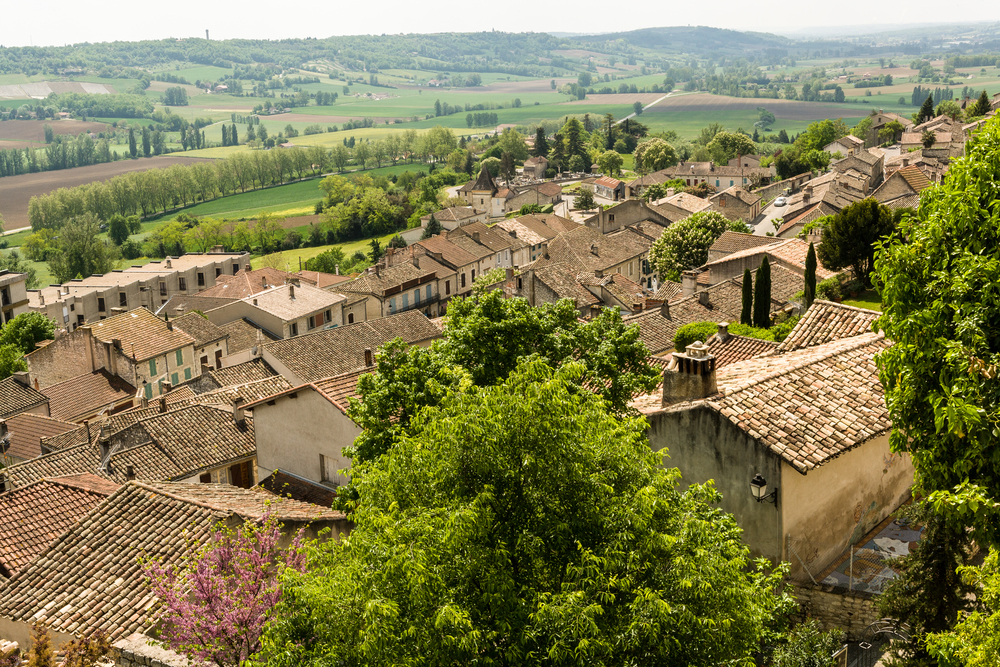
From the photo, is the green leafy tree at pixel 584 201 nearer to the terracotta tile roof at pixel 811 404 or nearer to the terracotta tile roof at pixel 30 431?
the terracotta tile roof at pixel 30 431

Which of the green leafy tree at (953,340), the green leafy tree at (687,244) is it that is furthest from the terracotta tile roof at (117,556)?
the green leafy tree at (687,244)

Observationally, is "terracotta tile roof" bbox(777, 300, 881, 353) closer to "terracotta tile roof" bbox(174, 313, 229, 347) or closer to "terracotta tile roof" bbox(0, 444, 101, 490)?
"terracotta tile roof" bbox(0, 444, 101, 490)

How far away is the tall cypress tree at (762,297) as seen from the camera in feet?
136

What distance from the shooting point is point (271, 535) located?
46.8 ft

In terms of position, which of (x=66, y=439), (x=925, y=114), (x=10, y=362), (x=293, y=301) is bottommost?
(x=10, y=362)

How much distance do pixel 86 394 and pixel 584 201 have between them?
99.5 metres

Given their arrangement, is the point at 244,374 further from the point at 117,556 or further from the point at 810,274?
the point at 117,556

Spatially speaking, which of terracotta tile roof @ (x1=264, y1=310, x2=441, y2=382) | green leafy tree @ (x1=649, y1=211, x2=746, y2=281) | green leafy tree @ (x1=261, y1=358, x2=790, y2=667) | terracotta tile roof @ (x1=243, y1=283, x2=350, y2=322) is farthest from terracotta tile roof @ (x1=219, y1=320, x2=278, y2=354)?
green leafy tree @ (x1=261, y1=358, x2=790, y2=667)

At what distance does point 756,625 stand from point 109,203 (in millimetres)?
207355

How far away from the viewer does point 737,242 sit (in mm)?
66875

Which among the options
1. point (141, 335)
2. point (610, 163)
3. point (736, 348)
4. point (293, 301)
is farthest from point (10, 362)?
point (610, 163)

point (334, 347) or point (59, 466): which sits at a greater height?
point (59, 466)

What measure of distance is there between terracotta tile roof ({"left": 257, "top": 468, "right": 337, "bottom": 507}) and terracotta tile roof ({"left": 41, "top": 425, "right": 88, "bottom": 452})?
22653mm

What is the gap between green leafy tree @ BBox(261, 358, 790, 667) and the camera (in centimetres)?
927
